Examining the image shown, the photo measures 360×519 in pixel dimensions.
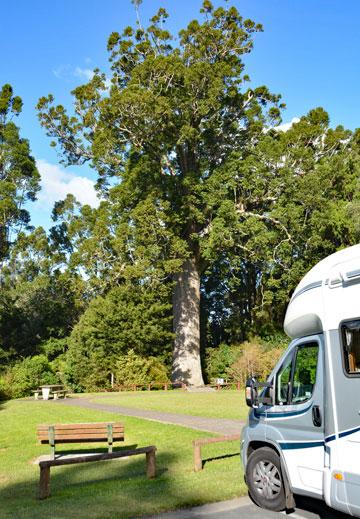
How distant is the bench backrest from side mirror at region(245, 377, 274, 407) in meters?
4.55

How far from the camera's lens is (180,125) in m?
32.6

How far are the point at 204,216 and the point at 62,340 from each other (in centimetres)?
2093

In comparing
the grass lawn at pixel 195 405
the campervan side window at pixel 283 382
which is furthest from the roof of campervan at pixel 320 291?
the grass lawn at pixel 195 405

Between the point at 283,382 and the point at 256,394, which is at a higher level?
the point at 283,382

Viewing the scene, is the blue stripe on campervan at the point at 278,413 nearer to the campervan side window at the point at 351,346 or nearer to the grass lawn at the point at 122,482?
the campervan side window at the point at 351,346

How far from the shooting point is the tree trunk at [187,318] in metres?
34.5

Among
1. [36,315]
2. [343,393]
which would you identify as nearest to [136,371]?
[36,315]

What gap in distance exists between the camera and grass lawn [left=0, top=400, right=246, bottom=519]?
6867 mm

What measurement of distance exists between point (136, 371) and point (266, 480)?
89.3 feet

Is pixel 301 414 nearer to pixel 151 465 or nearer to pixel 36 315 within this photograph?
pixel 151 465

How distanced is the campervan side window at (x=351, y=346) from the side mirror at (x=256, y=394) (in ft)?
4.99

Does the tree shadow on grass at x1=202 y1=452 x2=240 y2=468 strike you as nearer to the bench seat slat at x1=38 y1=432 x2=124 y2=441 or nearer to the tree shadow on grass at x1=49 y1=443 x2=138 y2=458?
the bench seat slat at x1=38 y1=432 x2=124 y2=441

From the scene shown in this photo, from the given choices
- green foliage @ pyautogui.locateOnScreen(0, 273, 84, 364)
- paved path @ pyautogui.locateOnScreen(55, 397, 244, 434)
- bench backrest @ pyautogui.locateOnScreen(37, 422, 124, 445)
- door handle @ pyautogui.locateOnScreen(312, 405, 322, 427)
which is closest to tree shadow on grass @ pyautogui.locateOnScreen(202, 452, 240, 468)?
bench backrest @ pyautogui.locateOnScreen(37, 422, 124, 445)

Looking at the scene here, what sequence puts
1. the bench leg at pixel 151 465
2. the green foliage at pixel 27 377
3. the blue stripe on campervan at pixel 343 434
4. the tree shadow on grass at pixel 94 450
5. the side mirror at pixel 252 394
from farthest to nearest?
the green foliage at pixel 27 377
the tree shadow on grass at pixel 94 450
the bench leg at pixel 151 465
the side mirror at pixel 252 394
the blue stripe on campervan at pixel 343 434
